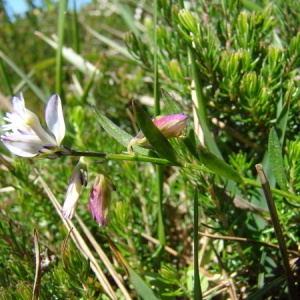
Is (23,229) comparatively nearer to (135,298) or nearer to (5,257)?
(5,257)

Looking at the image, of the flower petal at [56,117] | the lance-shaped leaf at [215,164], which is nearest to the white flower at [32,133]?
the flower petal at [56,117]

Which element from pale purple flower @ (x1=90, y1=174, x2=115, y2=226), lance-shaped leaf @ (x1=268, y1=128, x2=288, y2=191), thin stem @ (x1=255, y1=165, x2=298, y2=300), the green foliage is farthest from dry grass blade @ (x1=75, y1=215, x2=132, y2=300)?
lance-shaped leaf @ (x1=268, y1=128, x2=288, y2=191)

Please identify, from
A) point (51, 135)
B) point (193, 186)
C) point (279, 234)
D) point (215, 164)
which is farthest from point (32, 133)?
point (279, 234)

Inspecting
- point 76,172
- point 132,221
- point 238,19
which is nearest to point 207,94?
point 238,19

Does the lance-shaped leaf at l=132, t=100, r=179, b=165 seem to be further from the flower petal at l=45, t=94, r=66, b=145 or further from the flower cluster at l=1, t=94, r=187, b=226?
the flower petal at l=45, t=94, r=66, b=145

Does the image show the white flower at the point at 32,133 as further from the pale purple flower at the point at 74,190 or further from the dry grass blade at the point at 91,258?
the dry grass blade at the point at 91,258
